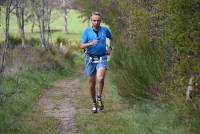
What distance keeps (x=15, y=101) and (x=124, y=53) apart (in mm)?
2714

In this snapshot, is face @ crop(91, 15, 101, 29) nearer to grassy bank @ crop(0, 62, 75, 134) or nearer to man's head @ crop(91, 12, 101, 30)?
man's head @ crop(91, 12, 101, 30)

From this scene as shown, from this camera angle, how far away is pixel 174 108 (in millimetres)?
7930

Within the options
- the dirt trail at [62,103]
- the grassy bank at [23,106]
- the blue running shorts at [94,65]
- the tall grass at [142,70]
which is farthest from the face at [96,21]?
the grassy bank at [23,106]

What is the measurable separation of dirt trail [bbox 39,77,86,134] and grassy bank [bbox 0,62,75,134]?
0.58ft

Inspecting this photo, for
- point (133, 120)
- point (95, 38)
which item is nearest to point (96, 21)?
point (95, 38)

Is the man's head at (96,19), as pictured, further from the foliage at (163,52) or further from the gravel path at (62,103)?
the gravel path at (62,103)

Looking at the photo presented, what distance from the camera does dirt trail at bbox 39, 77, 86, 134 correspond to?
9384mm

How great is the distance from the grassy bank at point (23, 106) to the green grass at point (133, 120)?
2.22 ft

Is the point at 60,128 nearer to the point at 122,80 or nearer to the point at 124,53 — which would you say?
the point at 122,80

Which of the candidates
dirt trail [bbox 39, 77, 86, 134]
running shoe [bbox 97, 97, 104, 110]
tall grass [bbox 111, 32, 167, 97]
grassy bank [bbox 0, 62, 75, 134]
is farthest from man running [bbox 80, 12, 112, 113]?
grassy bank [bbox 0, 62, 75, 134]

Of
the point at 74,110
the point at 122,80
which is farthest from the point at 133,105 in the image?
the point at 74,110

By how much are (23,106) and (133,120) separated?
2.78 m

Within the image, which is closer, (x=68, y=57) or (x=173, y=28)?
(x=173, y=28)

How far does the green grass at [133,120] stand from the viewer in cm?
827
